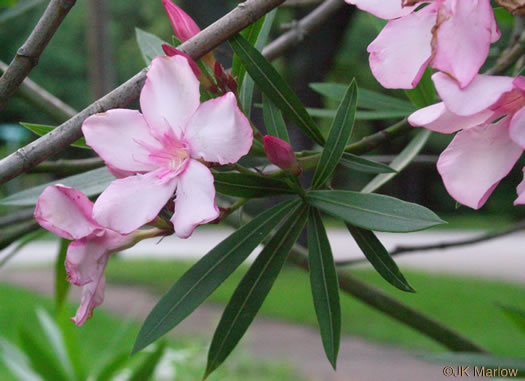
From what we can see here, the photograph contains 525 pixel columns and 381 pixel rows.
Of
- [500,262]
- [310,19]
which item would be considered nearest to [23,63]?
[310,19]

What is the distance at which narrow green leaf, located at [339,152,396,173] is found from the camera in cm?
43

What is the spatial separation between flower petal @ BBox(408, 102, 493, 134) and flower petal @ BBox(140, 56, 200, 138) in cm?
12

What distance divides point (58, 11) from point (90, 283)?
0.16 metres

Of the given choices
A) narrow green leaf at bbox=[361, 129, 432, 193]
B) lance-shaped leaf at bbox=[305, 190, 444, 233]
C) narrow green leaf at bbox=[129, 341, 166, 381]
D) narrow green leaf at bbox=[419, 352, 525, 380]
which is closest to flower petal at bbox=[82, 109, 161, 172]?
lance-shaped leaf at bbox=[305, 190, 444, 233]

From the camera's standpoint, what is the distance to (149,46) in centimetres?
57

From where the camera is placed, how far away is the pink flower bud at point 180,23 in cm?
39

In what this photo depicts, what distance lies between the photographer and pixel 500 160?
11.0 inches

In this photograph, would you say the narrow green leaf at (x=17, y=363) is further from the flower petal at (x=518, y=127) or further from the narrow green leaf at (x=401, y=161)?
the flower petal at (x=518, y=127)

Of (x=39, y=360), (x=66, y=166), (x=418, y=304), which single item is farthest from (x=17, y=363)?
(x=418, y=304)

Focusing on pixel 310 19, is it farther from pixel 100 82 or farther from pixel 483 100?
pixel 100 82

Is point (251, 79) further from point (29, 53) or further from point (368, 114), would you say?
point (368, 114)

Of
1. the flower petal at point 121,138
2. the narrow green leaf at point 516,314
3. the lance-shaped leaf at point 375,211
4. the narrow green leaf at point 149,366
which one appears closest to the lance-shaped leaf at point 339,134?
the lance-shaped leaf at point 375,211

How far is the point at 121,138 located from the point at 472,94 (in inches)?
7.2

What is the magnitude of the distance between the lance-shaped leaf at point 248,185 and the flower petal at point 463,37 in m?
0.17
